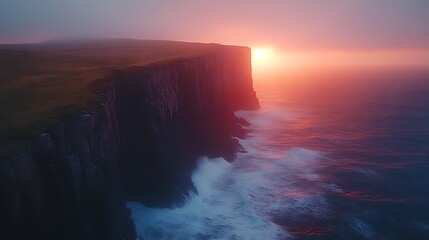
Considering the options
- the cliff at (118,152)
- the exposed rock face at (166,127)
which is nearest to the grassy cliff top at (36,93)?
the cliff at (118,152)

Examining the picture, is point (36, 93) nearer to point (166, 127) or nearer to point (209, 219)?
point (166, 127)

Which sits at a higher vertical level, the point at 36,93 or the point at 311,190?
the point at 36,93

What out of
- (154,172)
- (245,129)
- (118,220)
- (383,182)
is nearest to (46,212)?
(118,220)

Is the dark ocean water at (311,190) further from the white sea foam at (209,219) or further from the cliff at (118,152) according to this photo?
the cliff at (118,152)

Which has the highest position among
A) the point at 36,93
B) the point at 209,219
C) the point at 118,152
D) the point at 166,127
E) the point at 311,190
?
the point at 36,93

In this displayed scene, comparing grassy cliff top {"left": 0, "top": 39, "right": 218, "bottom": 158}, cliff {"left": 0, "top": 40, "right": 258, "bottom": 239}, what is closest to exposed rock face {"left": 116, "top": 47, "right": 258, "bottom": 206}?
cliff {"left": 0, "top": 40, "right": 258, "bottom": 239}

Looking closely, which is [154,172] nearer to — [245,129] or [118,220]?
[118,220]

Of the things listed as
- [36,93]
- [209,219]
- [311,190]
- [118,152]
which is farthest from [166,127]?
[311,190]
